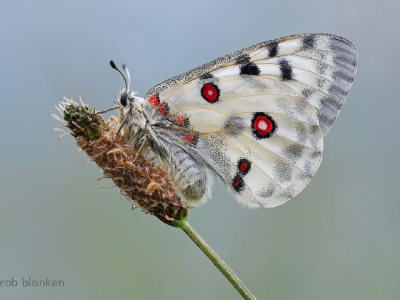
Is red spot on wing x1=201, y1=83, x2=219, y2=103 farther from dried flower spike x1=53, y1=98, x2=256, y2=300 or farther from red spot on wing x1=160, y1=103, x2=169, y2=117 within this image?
dried flower spike x1=53, y1=98, x2=256, y2=300

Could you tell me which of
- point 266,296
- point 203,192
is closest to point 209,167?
point 203,192

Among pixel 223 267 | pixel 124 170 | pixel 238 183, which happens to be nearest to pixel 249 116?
pixel 238 183

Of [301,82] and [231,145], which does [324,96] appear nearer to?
[301,82]

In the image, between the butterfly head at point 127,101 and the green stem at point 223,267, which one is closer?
the green stem at point 223,267

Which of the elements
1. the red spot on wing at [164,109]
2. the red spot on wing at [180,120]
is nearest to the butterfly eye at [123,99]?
the red spot on wing at [164,109]

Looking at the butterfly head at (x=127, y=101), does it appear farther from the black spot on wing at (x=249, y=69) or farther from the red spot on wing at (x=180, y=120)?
the black spot on wing at (x=249, y=69)

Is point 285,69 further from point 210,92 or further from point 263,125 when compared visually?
point 210,92

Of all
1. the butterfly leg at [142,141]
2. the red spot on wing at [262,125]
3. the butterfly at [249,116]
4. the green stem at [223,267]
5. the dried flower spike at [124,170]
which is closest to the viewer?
the green stem at [223,267]
